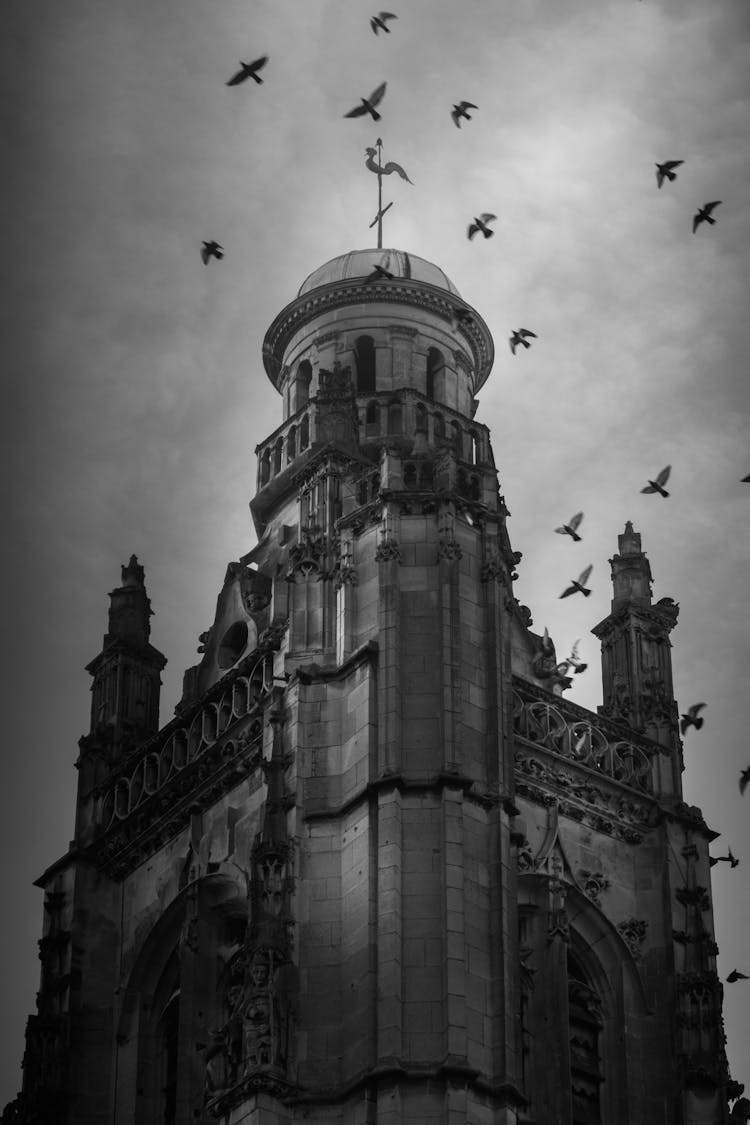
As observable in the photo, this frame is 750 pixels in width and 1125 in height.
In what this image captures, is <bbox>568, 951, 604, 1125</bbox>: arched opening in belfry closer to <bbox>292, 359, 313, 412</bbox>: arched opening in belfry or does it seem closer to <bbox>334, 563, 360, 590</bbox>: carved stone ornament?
<bbox>334, 563, 360, 590</bbox>: carved stone ornament

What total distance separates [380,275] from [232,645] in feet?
24.6

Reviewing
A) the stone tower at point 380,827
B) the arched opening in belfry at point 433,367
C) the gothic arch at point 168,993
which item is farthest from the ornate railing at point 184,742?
the arched opening in belfry at point 433,367

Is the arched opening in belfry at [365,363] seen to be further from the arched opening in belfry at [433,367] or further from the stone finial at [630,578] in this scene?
the stone finial at [630,578]

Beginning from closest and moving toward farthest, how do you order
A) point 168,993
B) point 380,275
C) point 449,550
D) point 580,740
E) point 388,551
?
point 449,550
point 388,551
point 168,993
point 580,740
point 380,275

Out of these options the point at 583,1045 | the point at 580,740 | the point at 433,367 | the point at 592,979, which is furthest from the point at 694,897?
the point at 433,367

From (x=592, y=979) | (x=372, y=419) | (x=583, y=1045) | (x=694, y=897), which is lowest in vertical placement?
(x=583, y=1045)

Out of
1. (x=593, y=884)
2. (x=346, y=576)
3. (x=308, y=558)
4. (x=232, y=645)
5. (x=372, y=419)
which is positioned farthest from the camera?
(x=232, y=645)

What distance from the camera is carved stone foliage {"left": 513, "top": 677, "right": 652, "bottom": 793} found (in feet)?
234

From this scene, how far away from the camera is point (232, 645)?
247ft

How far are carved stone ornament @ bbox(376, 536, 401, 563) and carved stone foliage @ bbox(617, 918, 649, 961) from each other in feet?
27.0

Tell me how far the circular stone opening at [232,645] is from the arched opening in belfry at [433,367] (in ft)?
20.1

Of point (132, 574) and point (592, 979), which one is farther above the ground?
point (132, 574)

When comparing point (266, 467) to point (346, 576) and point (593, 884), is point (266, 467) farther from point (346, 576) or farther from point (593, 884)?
point (593, 884)

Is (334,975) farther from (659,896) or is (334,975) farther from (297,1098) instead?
(659,896)
